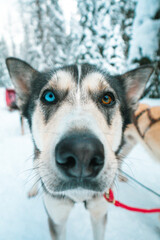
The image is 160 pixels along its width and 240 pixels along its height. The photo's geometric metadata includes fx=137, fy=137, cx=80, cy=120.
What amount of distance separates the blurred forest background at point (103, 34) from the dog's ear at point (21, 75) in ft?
4.35

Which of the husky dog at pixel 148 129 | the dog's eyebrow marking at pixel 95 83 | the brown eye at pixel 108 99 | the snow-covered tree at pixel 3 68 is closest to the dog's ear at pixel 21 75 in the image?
the dog's eyebrow marking at pixel 95 83

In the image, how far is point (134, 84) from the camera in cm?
202

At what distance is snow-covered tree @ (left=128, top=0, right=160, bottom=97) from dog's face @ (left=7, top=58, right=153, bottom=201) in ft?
16.5

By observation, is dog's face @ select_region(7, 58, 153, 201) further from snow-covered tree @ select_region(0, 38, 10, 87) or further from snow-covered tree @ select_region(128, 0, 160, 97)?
snow-covered tree @ select_region(0, 38, 10, 87)

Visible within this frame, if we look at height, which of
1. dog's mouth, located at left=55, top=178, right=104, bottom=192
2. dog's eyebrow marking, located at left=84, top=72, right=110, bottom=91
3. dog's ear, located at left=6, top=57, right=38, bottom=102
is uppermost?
dog's ear, located at left=6, top=57, right=38, bottom=102

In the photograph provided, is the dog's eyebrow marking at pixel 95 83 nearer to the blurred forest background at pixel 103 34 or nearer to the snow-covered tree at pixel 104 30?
the blurred forest background at pixel 103 34

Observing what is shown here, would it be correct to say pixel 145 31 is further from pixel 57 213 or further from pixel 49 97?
pixel 57 213

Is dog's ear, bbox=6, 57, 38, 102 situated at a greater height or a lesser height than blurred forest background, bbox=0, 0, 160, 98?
lesser

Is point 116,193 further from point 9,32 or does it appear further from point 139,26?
point 9,32

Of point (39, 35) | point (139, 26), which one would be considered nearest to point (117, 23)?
point (139, 26)

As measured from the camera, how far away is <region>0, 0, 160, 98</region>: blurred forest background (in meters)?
6.62

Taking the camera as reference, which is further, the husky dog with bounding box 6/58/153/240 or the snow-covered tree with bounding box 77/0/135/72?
the snow-covered tree with bounding box 77/0/135/72

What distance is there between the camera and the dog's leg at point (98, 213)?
5.31ft

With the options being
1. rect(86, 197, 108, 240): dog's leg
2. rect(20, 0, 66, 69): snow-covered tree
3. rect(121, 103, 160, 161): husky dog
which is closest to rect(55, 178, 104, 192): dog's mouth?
rect(86, 197, 108, 240): dog's leg
